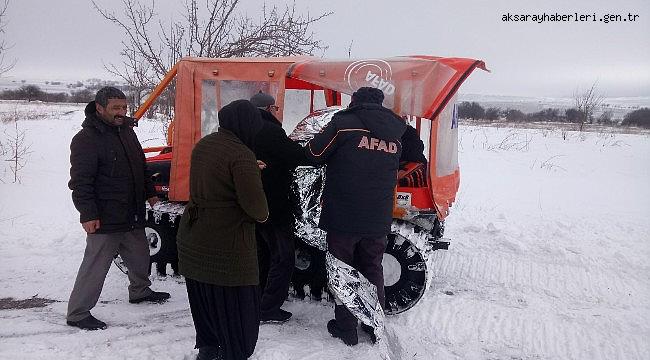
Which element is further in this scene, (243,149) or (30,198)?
(30,198)

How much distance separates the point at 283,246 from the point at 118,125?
171cm

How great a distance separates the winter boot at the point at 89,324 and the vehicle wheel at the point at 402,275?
2.47 metres

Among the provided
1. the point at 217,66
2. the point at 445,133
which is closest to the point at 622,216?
the point at 445,133

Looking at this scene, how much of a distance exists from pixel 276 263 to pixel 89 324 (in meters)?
1.59

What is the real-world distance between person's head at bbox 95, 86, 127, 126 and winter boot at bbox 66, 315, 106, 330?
1.62 m

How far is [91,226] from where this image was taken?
3844mm

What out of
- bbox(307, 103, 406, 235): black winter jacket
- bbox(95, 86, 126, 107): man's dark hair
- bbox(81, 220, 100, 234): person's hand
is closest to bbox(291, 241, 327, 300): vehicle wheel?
bbox(307, 103, 406, 235): black winter jacket

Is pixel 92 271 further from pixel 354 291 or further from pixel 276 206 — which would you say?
pixel 354 291

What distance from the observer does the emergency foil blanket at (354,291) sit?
12.5 feet

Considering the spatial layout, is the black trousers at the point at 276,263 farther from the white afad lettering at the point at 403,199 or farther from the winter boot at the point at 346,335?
the white afad lettering at the point at 403,199

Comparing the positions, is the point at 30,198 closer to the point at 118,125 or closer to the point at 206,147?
the point at 118,125

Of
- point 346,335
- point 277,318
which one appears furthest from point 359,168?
point 277,318

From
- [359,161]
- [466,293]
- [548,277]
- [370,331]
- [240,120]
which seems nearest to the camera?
[240,120]

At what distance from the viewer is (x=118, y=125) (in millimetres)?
4051
